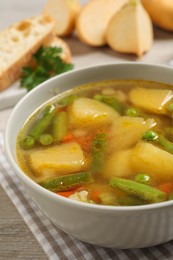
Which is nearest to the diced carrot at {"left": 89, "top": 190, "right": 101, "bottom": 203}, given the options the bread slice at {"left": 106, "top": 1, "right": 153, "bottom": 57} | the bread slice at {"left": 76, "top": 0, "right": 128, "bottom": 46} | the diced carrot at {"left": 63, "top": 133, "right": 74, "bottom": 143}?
the diced carrot at {"left": 63, "top": 133, "right": 74, "bottom": 143}

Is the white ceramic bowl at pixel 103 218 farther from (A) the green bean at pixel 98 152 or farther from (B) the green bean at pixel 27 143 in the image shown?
(A) the green bean at pixel 98 152

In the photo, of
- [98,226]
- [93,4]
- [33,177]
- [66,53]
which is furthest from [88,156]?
[93,4]

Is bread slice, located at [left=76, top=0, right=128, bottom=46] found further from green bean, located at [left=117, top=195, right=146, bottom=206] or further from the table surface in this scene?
green bean, located at [left=117, top=195, right=146, bottom=206]

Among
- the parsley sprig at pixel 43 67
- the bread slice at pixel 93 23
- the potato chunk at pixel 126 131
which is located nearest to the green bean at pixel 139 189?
the potato chunk at pixel 126 131

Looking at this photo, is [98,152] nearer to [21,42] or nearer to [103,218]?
[103,218]

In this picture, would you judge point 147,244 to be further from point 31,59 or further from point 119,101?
point 31,59
